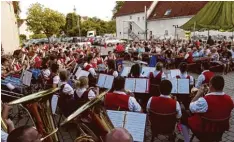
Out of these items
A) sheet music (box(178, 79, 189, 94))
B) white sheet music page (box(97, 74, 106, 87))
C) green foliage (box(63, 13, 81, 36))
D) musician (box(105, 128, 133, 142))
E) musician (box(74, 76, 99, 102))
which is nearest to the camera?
musician (box(105, 128, 133, 142))

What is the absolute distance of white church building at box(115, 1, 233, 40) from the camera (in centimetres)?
3692

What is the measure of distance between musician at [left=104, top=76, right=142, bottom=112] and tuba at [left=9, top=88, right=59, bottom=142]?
150 cm

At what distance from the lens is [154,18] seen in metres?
43.9

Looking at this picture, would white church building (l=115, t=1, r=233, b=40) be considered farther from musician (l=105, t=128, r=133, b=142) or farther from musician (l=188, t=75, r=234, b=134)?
musician (l=105, t=128, r=133, b=142)

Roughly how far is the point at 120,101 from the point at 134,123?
0.84 meters

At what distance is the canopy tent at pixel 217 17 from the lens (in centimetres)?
953

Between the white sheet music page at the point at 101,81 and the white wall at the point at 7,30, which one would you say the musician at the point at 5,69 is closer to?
the white sheet music page at the point at 101,81

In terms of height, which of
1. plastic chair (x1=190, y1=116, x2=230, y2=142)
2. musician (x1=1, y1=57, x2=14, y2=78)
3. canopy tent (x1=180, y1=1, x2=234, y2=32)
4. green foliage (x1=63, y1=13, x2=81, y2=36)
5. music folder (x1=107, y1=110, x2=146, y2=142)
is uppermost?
green foliage (x1=63, y1=13, x2=81, y2=36)

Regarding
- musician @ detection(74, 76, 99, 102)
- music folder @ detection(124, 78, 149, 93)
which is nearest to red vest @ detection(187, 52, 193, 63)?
music folder @ detection(124, 78, 149, 93)

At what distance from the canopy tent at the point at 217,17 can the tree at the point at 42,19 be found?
30.7 m

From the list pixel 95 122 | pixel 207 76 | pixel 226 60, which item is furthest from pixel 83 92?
pixel 226 60

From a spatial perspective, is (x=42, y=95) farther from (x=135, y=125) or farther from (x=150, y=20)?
(x=150, y=20)

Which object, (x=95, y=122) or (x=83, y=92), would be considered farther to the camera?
(x=83, y=92)

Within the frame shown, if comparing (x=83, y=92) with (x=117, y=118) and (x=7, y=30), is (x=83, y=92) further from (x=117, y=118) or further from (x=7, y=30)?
(x=7, y=30)
